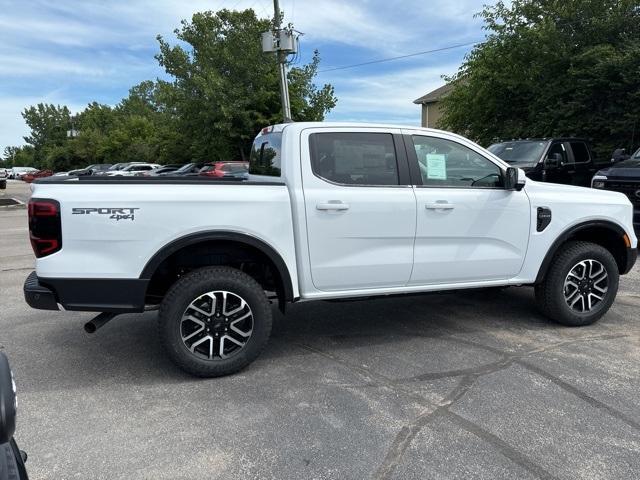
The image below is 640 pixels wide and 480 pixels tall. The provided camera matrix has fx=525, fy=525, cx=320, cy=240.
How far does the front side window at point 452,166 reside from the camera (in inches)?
168

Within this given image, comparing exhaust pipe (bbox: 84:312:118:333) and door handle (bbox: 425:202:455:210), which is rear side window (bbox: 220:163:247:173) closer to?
door handle (bbox: 425:202:455:210)

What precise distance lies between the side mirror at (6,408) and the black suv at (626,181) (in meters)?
8.66

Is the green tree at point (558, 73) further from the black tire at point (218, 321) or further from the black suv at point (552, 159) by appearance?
the black tire at point (218, 321)

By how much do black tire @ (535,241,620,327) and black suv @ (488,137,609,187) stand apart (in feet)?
18.2

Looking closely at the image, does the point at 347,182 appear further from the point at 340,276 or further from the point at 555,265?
the point at 555,265

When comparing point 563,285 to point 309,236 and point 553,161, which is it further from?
point 553,161

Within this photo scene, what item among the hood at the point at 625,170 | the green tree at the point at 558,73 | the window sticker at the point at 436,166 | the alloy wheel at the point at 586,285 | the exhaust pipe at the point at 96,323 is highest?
the green tree at the point at 558,73

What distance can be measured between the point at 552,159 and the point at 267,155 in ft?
26.1

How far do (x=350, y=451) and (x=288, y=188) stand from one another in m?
1.88

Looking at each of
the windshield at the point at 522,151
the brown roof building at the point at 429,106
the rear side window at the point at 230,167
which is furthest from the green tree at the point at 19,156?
the windshield at the point at 522,151

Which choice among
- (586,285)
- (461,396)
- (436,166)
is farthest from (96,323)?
(586,285)

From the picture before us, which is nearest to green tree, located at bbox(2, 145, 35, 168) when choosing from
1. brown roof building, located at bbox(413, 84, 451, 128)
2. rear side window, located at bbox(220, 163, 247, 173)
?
brown roof building, located at bbox(413, 84, 451, 128)

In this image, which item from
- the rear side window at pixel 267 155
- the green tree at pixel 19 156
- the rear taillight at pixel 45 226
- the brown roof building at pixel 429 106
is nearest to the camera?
the rear taillight at pixel 45 226

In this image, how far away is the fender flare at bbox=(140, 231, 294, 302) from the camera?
3520mm
